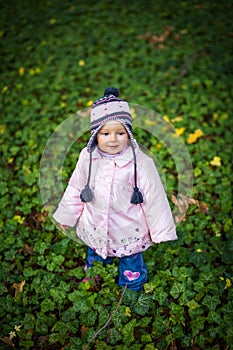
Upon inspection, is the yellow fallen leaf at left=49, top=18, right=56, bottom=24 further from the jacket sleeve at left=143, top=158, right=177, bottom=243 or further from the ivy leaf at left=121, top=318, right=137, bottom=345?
→ the ivy leaf at left=121, top=318, right=137, bottom=345

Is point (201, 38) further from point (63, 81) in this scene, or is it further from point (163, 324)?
point (163, 324)

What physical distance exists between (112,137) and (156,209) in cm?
60

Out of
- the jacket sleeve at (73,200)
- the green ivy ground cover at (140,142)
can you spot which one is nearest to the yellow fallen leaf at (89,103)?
the green ivy ground cover at (140,142)

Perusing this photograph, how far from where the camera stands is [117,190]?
2607 mm

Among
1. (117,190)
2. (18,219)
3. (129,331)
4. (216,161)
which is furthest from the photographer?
(216,161)

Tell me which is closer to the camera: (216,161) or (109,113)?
(109,113)

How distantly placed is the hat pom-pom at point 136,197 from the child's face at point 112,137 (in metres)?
0.30

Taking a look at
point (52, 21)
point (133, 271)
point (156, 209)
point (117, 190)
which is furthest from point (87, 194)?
point (52, 21)

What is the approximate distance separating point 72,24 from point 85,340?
5.42 m

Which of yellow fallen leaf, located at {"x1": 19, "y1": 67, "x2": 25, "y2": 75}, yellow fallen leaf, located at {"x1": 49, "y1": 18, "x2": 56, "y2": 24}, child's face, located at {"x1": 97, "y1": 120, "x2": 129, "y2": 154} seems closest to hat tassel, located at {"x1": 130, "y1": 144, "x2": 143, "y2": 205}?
child's face, located at {"x1": 97, "y1": 120, "x2": 129, "y2": 154}

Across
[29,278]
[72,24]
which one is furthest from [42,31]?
[29,278]

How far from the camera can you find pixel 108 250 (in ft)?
9.25

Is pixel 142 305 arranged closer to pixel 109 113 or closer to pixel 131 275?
pixel 131 275

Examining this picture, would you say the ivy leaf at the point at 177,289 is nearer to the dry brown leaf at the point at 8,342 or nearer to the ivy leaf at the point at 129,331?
the ivy leaf at the point at 129,331
